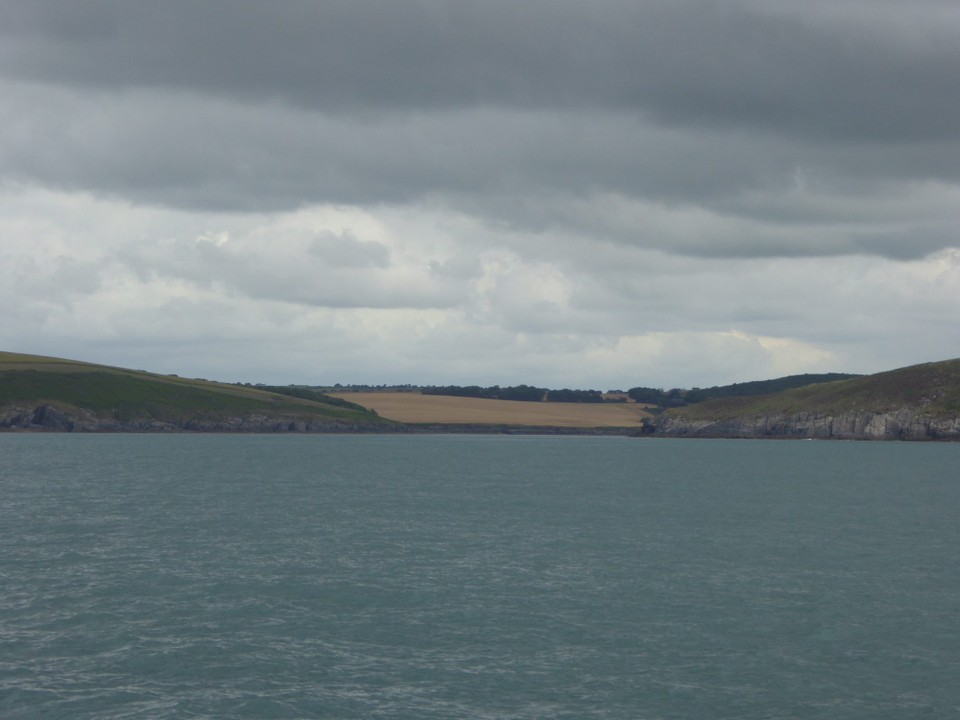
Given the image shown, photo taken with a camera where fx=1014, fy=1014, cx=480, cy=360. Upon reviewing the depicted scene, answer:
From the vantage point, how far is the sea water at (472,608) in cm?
3594

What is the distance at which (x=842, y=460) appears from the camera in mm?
196375

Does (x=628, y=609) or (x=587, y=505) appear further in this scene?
(x=587, y=505)

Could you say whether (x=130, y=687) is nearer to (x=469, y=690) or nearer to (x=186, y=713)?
(x=186, y=713)

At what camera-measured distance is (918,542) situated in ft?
245

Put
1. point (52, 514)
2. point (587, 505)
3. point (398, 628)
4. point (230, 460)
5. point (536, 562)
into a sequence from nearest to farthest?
point (398, 628)
point (536, 562)
point (52, 514)
point (587, 505)
point (230, 460)

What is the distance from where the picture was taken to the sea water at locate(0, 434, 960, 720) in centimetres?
3594

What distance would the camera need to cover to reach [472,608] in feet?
162

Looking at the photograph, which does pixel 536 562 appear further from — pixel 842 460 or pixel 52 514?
pixel 842 460

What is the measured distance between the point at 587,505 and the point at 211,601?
56105 mm

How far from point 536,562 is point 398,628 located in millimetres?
19362

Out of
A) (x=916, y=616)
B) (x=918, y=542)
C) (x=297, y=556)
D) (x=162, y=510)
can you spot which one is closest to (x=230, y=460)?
(x=162, y=510)

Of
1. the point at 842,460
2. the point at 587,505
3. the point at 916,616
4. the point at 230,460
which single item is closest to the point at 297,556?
the point at 916,616

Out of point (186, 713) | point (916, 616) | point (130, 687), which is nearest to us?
point (186, 713)

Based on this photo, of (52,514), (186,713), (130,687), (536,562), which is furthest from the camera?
(52,514)
